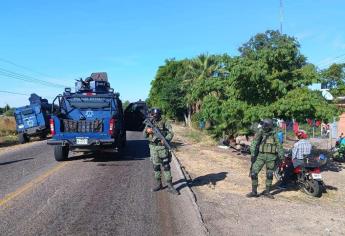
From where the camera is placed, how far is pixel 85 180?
10930mm

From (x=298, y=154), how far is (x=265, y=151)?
156cm

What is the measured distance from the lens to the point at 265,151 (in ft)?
30.6

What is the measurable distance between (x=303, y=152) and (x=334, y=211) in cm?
221

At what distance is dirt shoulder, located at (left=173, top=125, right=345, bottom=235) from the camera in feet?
22.5

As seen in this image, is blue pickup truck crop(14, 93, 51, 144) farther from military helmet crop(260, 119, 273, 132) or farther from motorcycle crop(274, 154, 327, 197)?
military helmet crop(260, 119, 273, 132)

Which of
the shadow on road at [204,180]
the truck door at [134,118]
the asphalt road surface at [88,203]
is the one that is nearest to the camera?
the asphalt road surface at [88,203]

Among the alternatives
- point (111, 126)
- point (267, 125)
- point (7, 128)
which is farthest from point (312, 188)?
point (7, 128)

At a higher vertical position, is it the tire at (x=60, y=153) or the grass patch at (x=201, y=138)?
the tire at (x=60, y=153)

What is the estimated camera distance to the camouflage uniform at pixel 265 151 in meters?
9.30

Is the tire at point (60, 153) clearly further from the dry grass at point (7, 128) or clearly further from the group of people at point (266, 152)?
the dry grass at point (7, 128)

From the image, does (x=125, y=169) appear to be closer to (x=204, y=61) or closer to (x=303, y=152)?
(x=303, y=152)

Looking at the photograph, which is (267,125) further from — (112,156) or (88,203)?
(112,156)

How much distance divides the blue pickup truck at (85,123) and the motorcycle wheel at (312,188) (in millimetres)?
6449

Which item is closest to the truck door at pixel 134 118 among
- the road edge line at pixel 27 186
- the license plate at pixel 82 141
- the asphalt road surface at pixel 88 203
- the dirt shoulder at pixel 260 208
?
the license plate at pixel 82 141
